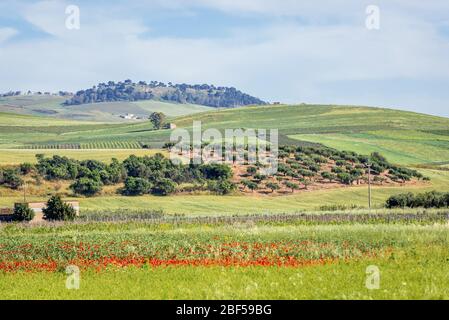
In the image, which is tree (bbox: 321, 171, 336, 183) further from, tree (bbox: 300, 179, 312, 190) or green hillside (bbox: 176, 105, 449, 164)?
green hillside (bbox: 176, 105, 449, 164)

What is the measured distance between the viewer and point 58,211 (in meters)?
72.5

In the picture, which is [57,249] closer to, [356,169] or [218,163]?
[218,163]

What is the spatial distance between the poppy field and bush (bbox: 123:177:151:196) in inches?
1947

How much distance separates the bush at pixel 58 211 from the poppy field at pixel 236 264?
93.2 ft

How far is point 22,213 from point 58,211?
3.29 metres

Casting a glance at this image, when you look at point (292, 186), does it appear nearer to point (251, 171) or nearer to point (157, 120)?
point (251, 171)

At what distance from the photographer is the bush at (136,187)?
94.9 metres

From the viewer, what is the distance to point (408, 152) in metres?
141

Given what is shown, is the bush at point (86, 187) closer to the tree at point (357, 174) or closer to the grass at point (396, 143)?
the tree at point (357, 174)

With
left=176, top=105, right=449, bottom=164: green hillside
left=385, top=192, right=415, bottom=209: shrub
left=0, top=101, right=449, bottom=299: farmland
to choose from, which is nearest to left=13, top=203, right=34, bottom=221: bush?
left=0, top=101, right=449, bottom=299: farmland

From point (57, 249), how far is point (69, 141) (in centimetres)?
13254

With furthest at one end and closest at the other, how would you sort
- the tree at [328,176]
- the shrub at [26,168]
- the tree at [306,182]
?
1. the tree at [328,176]
2. the tree at [306,182]
3. the shrub at [26,168]

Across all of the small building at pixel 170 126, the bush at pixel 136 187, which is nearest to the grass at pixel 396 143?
the small building at pixel 170 126

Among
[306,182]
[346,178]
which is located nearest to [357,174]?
[346,178]
